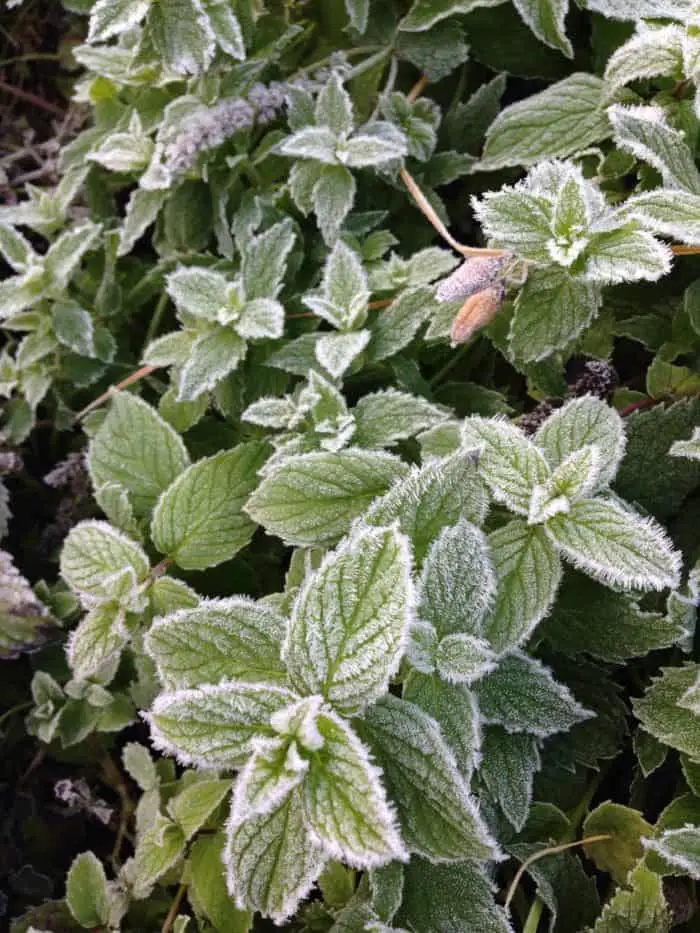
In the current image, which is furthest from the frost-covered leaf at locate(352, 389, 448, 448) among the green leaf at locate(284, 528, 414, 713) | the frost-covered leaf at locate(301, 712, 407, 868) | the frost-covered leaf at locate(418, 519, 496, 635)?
the frost-covered leaf at locate(301, 712, 407, 868)

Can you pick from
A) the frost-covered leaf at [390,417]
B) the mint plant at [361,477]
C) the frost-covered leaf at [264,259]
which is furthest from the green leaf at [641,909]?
the frost-covered leaf at [264,259]

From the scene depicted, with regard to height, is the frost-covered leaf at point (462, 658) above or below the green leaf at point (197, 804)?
above

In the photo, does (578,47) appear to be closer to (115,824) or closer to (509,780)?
(509,780)

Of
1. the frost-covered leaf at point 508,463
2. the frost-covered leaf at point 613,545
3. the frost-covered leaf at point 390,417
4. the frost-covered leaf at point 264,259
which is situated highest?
the frost-covered leaf at point 264,259

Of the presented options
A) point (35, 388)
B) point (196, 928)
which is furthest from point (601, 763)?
point (35, 388)

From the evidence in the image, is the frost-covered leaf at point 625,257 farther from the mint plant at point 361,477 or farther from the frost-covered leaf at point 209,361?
the frost-covered leaf at point 209,361

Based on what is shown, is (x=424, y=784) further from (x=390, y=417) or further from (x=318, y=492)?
(x=390, y=417)
